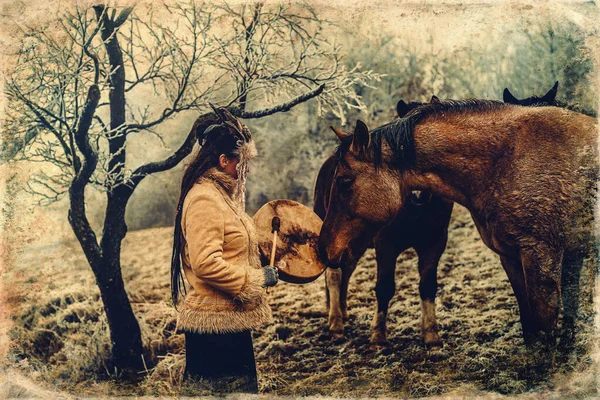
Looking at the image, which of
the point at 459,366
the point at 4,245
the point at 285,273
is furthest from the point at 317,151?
the point at 4,245

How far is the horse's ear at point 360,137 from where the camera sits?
4.18 m

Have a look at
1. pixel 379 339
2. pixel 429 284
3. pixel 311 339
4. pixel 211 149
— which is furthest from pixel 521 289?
pixel 211 149

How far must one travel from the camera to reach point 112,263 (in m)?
5.17

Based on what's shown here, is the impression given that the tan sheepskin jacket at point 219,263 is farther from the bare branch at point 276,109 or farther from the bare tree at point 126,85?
the bare tree at point 126,85

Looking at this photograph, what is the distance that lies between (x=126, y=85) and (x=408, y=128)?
277 centimetres

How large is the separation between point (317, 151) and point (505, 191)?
2.35 meters

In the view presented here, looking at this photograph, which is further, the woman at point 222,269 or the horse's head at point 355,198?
the horse's head at point 355,198

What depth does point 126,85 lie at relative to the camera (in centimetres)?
536

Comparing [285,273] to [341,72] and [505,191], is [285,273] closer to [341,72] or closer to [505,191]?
[505,191]

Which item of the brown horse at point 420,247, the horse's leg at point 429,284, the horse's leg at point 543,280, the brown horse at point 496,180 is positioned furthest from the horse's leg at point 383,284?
the horse's leg at point 543,280

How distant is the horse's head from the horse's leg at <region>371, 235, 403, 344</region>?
0.71 m

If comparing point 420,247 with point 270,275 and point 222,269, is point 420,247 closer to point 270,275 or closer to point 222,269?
point 270,275

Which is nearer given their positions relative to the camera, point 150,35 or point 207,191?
point 207,191

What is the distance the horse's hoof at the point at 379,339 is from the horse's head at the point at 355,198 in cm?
104
